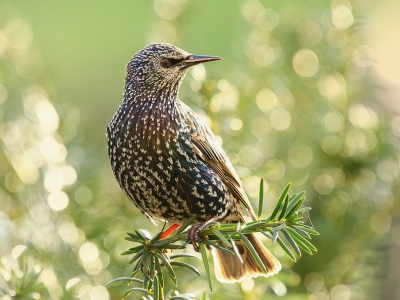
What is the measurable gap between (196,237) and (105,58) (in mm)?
6812

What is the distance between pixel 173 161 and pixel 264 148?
18.7 inches

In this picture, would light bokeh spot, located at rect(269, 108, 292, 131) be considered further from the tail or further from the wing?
the tail

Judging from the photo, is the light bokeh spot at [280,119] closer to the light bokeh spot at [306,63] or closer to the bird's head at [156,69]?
the light bokeh spot at [306,63]

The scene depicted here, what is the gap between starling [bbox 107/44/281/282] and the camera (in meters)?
2.85

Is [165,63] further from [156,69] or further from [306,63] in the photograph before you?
[306,63]

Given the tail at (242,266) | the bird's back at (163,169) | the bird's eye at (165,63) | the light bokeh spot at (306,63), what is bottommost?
the tail at (242,266)

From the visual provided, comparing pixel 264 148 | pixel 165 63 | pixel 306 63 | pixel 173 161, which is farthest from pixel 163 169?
pixel 306 63

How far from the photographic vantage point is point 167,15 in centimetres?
341

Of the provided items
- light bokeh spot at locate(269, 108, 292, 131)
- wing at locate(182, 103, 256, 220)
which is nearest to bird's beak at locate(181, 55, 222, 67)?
wing at locate(182, 103, 256, 220)

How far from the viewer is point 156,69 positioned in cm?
330

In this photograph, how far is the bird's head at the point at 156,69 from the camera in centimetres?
320

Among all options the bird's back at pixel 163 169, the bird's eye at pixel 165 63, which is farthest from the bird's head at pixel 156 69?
the bird's back at pixel 163 169

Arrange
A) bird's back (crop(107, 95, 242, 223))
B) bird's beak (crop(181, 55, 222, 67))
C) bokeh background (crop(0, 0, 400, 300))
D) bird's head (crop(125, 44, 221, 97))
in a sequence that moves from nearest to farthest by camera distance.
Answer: bokeh background (crop(0, 0, 400, 300)) < bird's back (crop(107, 95, 242, 223)) < bird's beak (crop(181, 55, 222, 67)) < bird's head (crop(125, 44, 221, 97))

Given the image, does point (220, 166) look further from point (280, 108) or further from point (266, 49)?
point (266, 49)
